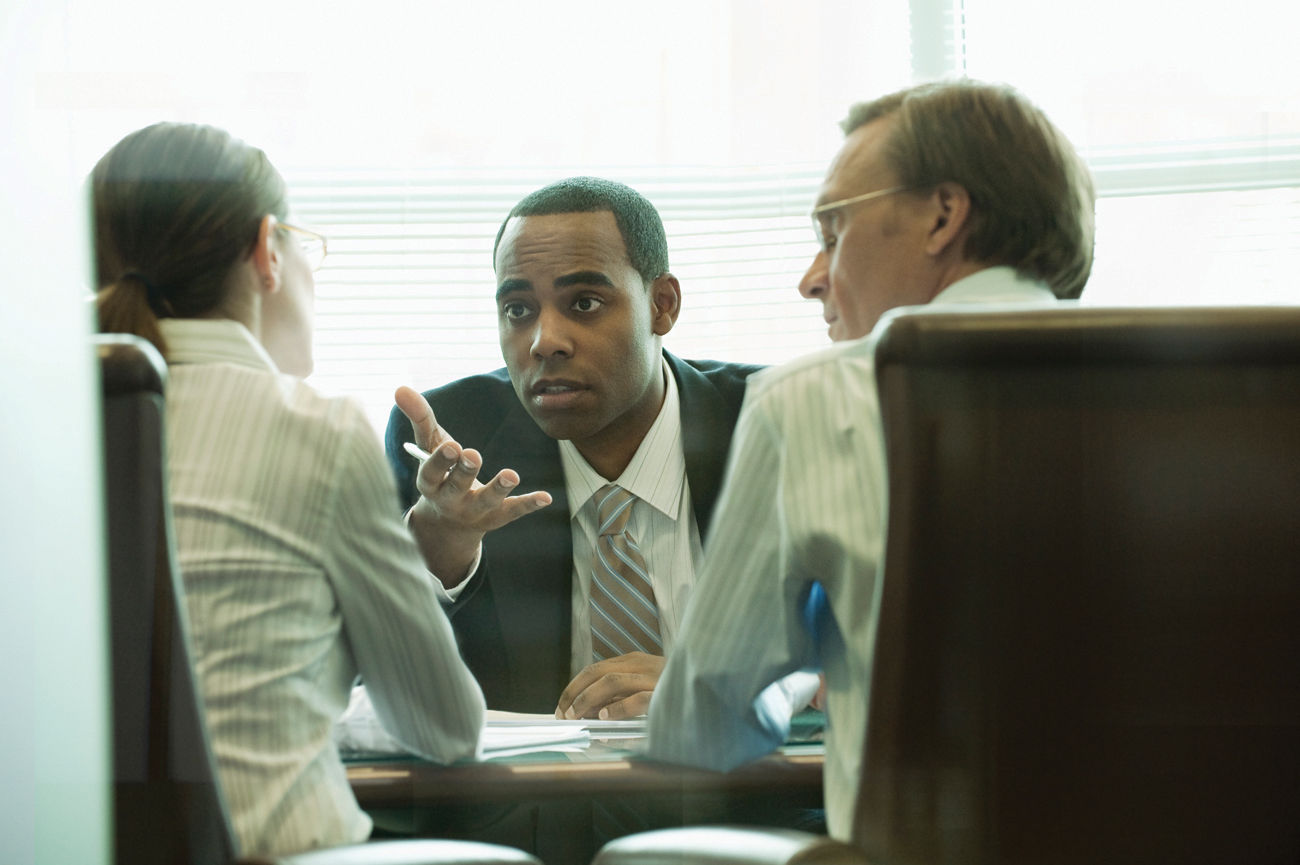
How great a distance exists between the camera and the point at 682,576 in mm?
1480

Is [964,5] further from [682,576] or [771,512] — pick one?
[771,512]

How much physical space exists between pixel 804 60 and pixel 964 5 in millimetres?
275

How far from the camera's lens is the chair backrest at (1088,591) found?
74cm

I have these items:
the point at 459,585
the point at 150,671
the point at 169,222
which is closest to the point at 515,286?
the point at 459,585

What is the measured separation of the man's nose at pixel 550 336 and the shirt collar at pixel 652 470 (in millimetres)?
139

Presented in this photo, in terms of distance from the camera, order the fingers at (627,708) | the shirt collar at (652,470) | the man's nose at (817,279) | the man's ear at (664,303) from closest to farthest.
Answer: the man's nose at (817,279) → the fingers at (627,708) → the shirt collar at (652,470) → the man's ear at (664,303)

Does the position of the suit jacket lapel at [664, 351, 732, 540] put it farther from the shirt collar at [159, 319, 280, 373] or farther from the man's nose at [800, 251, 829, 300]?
the shirt collar at [159, 319, 280, 373]

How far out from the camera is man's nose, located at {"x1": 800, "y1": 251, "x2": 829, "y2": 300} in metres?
1.11

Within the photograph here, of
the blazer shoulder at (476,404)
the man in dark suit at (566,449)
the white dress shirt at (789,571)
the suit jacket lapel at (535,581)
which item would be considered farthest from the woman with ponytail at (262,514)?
the blazer shoulder at (476,404)

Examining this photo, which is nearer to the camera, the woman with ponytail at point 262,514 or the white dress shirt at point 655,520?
the woman with ponytail at point 262,514

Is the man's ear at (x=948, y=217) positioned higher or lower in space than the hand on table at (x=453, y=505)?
higher

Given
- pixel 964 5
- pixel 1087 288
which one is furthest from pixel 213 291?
pixel 964 5

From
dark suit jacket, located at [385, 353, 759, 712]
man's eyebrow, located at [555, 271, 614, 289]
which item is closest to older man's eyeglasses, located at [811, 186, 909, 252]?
dark suit jacket, located at [385, 353, 759, 712]

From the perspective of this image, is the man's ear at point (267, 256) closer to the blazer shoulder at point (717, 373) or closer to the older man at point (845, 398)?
the older man at point (845, 398)
